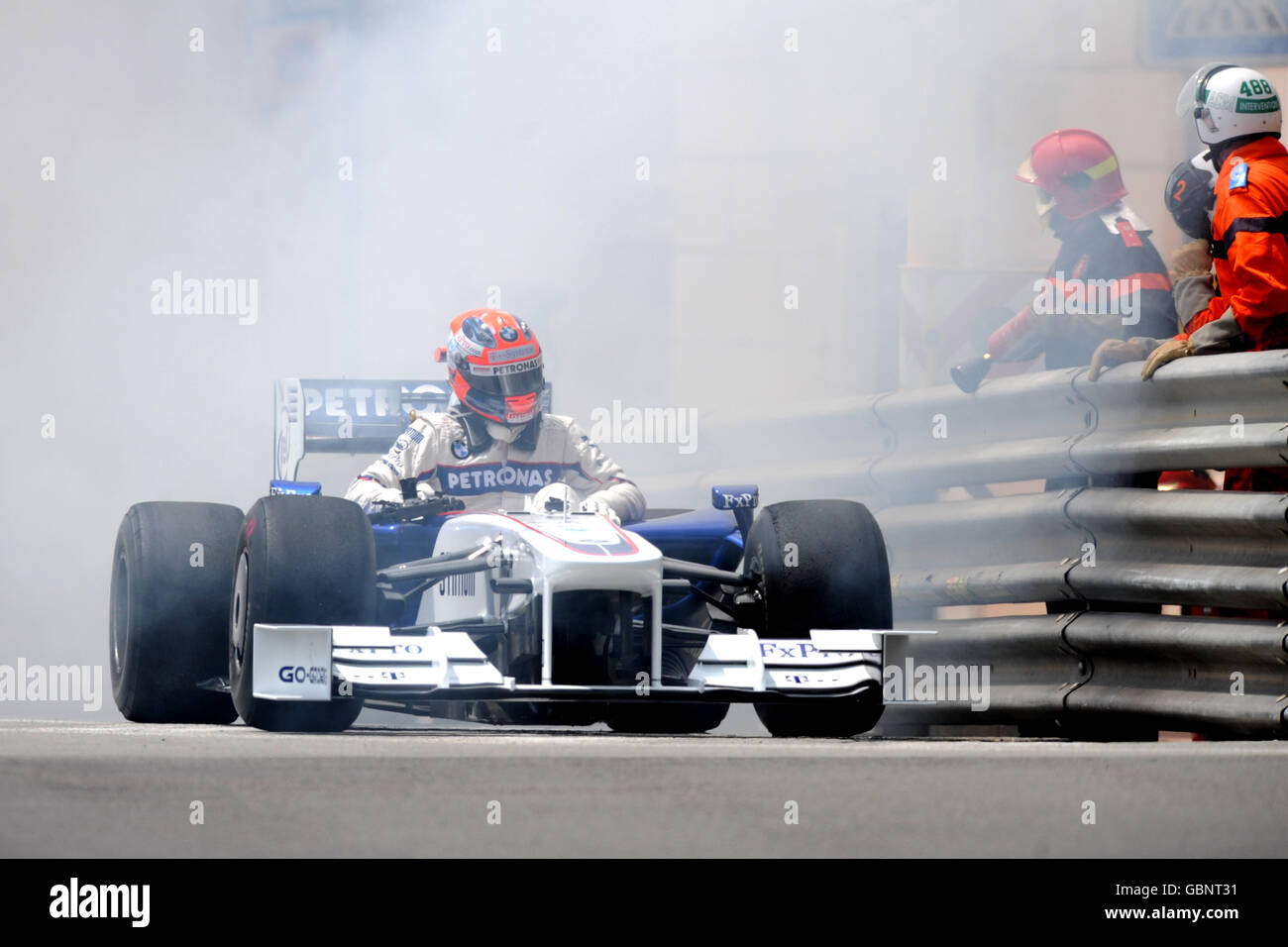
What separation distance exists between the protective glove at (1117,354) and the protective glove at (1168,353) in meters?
0.25

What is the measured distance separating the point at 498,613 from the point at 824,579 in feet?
3.42

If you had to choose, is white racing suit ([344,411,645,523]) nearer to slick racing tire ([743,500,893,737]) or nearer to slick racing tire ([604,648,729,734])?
slick racing tire ([604,648,729,734])

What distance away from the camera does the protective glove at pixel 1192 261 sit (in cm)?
727

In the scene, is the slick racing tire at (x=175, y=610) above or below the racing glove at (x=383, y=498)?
below

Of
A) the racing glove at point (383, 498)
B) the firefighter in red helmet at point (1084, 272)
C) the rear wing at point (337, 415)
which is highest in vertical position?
the firefighter in red helmet at point (1084, 272)

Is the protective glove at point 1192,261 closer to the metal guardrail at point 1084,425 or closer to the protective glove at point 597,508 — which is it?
the metal guardrail at point 1084,425

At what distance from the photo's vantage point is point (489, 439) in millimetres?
7582

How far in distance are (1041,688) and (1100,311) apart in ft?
4.58

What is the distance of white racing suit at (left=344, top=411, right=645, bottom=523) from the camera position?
292 inches

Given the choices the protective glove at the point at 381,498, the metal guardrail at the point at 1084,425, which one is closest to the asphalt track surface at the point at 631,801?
the metal guardrail at the point at 1084,425

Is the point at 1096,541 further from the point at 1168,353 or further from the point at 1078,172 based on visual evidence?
the point at 1078,172

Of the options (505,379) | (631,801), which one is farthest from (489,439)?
(631,801)

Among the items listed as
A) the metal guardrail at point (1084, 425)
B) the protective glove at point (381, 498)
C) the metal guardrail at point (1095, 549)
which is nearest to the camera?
the metal guardrail at point (1095, 549)

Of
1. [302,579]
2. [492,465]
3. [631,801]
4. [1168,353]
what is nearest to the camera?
[631,801]
